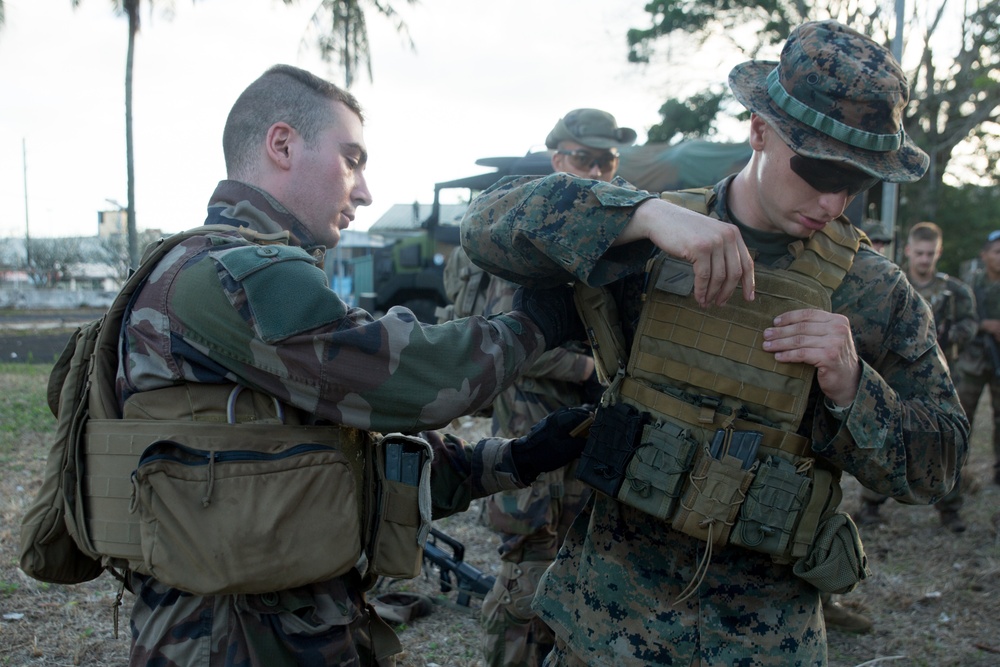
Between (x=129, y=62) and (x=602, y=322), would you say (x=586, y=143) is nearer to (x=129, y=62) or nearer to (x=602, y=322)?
(x=602, y=322)

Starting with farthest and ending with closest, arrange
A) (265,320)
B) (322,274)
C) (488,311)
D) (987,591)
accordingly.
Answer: (987,591) → (488,311) → (322,274) → (265,320)

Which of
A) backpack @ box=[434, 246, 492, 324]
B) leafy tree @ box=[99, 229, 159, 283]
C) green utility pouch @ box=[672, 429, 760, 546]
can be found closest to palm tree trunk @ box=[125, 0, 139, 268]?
backpack @ box=[434, 246, 492, 324]

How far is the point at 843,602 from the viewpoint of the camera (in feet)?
13.6

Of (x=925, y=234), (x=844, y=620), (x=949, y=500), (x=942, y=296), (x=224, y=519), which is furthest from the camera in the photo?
(x=925, y=234)

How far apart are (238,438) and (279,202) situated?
1.88ft

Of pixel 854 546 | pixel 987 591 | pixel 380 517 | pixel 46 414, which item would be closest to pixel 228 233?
pixel 380 517

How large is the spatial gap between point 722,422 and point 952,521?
4582mm

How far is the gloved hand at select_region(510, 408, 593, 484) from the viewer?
1.92 m

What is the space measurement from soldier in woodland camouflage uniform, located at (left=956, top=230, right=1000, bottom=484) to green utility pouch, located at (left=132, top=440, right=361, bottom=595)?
241 inches

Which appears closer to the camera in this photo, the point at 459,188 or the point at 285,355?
the point at 285,355

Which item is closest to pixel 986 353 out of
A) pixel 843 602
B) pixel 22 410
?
pixel 843 602

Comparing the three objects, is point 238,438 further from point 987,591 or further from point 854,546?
point 987,591

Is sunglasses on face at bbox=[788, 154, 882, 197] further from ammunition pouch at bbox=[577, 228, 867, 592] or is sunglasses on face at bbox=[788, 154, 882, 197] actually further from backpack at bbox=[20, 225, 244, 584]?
backpack at bbox=[20, 225, 244, 584]

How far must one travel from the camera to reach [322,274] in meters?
1.53
